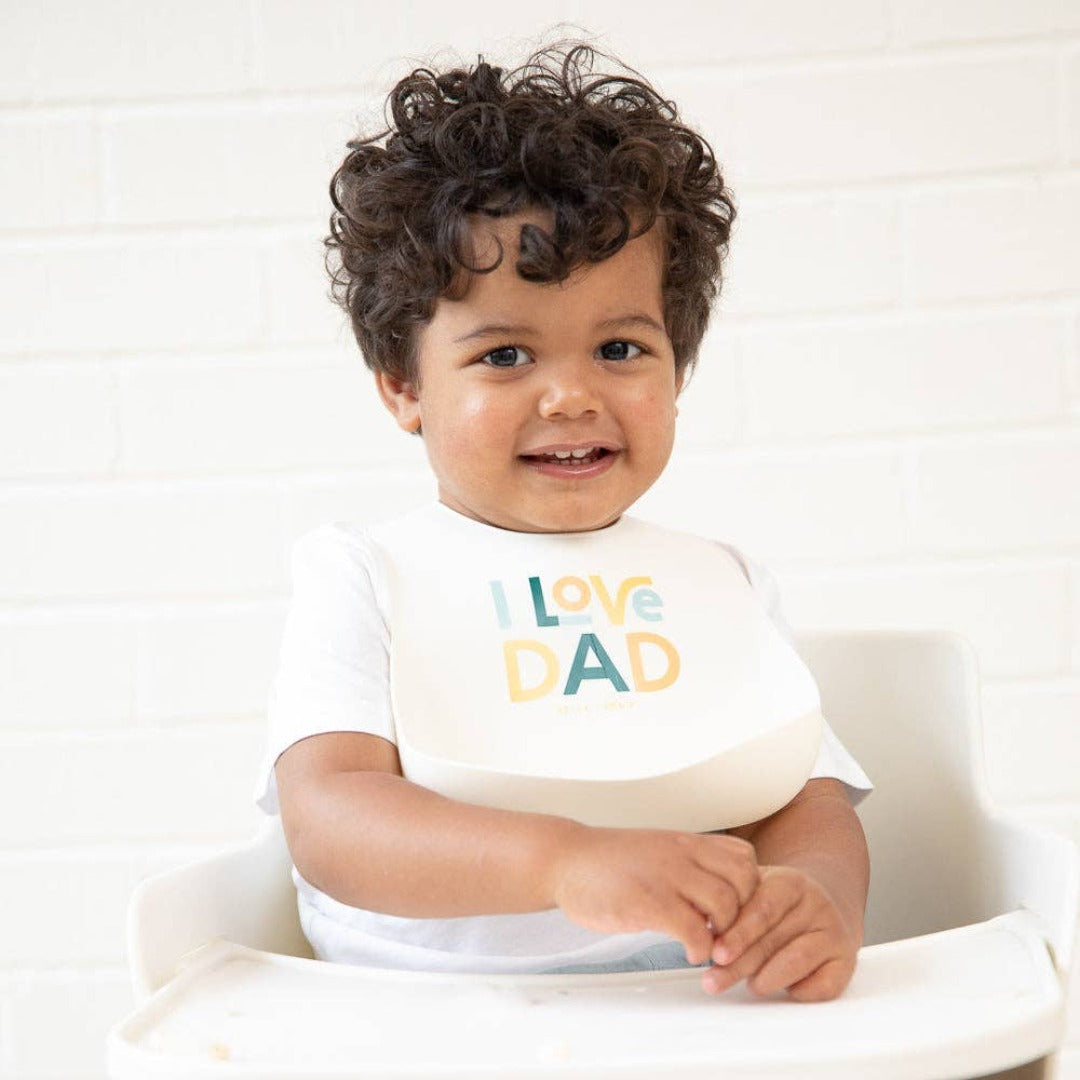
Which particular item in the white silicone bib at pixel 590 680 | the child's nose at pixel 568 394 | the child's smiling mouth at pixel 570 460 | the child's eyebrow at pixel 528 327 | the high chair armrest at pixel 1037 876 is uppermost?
the child's eyebrow at pixel 528 327

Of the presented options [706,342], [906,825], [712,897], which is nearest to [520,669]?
[712,897]

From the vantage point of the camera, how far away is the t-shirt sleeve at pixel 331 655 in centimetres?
101

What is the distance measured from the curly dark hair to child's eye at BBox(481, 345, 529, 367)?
0.05 metres

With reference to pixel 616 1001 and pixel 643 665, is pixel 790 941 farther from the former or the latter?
pixel 643 665

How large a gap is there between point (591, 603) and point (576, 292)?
0.69ft

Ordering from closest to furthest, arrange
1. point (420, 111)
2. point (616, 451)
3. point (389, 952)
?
point (389, 952)
point (616, 451)
point (420, 111)

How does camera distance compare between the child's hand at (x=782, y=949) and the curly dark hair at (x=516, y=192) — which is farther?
the curly dark hair at (x=516, y=192)

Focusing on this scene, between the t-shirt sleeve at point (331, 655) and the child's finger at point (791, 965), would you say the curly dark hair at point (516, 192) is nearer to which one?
the t-shirt sleeve at point (331, 655)

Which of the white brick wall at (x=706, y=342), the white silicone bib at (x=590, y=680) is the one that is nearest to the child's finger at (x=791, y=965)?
the white silicone bib at (x=590, y=680)

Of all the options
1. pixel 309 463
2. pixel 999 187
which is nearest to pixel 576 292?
pixel 309 463

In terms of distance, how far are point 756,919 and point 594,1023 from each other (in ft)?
0.35

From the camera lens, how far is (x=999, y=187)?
1886mm

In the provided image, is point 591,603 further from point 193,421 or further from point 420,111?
point 193,421

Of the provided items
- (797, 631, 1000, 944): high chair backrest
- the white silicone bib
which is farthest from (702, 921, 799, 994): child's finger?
(797, 631, 1000, 944): high chair backrest
